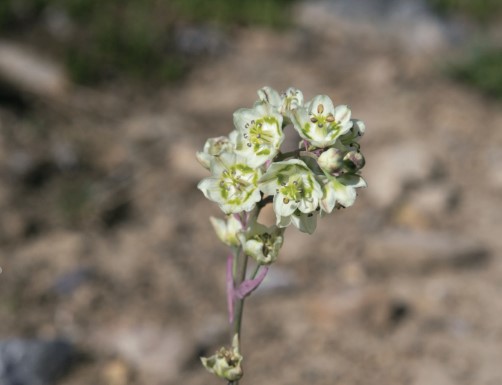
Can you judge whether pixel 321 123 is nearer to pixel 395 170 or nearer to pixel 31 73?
pixel 395 170

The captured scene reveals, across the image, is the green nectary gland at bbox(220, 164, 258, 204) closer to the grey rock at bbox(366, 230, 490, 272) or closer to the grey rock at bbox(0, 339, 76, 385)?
the grey rock at bbox(0, 339, 76, 385)

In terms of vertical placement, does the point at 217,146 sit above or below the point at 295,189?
above

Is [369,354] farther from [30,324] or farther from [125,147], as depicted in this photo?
[125,147]

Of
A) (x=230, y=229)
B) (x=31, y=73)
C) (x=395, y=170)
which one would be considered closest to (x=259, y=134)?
(x=230, y=229)

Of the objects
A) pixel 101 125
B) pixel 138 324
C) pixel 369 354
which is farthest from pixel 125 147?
pixel 369 354

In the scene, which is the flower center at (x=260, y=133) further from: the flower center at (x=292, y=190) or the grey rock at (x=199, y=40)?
the grey rock at (x=199, y=40)

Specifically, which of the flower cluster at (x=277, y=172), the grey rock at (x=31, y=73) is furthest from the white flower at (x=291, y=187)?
the grey rock at (x=31, y=73)

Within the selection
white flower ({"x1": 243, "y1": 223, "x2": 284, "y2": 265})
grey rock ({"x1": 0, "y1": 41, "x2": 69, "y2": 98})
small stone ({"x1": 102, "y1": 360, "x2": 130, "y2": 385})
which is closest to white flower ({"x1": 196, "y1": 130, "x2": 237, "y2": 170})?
white flower ({"x1": 243, "y1": 223, "x2": 284, "y2": 265})
